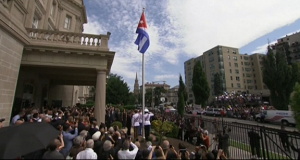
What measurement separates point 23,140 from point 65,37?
916 cm

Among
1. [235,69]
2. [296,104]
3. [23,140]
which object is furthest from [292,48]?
[23,140]

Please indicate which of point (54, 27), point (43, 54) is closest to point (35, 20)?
point (54, 27)

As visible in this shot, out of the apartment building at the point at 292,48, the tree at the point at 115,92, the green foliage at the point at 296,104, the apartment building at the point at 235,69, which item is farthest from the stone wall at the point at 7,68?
the apartment building at the point at 292,48

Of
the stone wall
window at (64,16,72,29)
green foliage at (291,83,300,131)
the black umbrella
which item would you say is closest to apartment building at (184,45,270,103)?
window at (64,16,72,29)

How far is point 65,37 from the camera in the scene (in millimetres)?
10781

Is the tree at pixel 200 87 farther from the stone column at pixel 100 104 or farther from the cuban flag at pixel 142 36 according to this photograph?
the stone column at pixel 100 104

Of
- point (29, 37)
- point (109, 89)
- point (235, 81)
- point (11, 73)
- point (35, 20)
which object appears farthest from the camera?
point (235, 81)

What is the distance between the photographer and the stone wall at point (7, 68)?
7.55 meters

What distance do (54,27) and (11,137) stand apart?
1982 centimetres

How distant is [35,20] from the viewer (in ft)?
47.9

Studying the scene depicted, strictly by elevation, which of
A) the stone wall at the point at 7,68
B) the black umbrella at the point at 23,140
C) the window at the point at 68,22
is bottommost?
the black umbrella at the point at 23,140

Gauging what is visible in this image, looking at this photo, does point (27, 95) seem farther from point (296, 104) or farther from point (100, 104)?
point (296, 104)

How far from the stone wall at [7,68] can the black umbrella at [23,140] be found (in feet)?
18.4

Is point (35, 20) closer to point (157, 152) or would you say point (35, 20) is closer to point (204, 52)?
point (157, 152)
